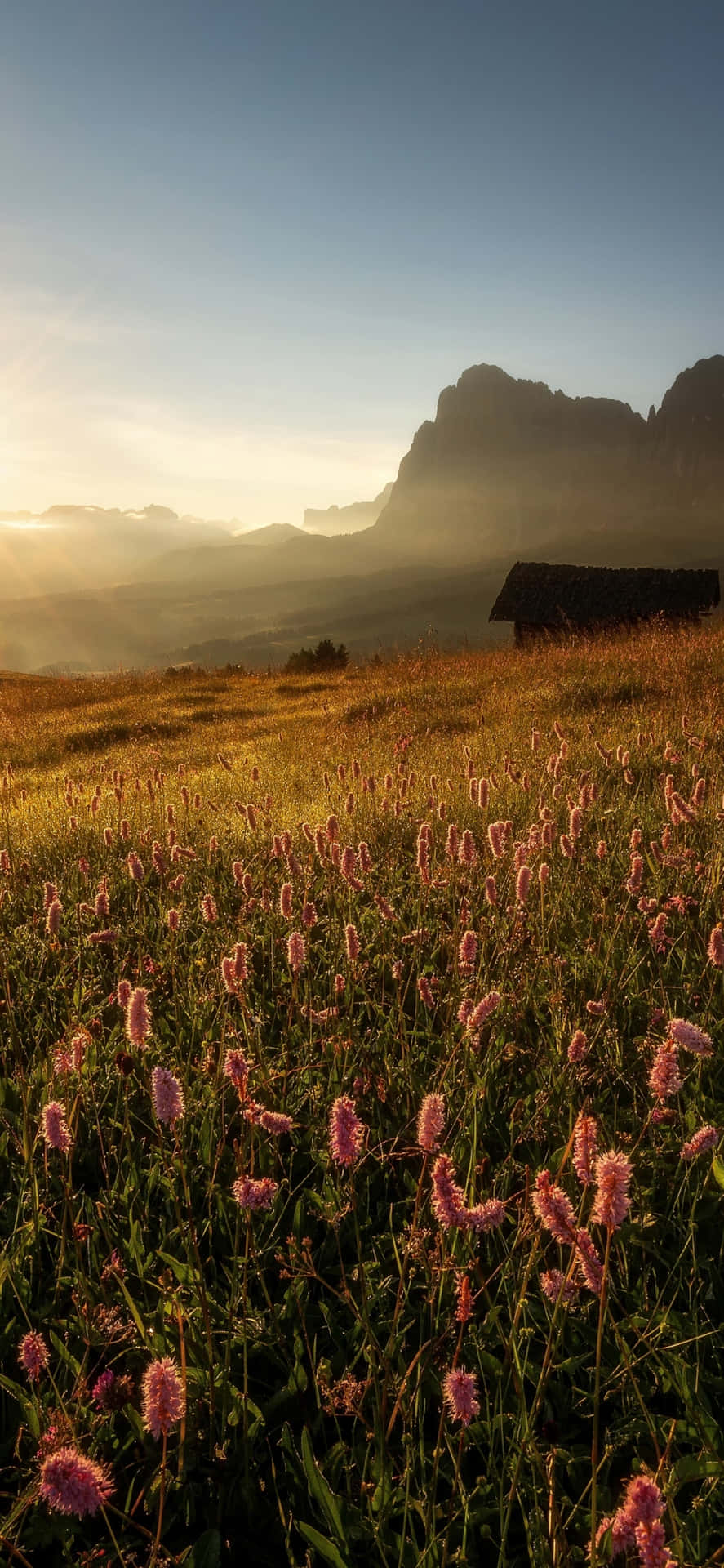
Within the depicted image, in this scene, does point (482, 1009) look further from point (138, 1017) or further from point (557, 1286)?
point (138, 1017)

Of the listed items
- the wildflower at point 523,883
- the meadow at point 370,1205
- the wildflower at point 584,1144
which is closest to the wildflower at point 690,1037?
the meadow at point 370,1205

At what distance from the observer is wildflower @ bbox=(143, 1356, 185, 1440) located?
106 cm

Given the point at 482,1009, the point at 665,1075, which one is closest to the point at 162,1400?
the point at 665,1075

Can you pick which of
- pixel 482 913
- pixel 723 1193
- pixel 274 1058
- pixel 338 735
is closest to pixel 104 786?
pixel 338 735

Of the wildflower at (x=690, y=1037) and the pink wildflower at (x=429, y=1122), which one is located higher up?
the wildflower at (x=690, y=1037)

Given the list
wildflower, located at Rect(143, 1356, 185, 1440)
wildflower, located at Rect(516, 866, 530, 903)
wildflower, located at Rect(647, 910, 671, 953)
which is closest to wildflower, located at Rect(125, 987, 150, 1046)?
wildflower, located at Rect(143, 1356, 185, 1440)

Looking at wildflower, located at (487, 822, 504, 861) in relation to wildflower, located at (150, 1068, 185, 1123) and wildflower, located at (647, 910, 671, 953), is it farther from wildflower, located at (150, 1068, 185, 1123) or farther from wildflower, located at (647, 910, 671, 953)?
wildflower, located at (150, 1068, 185, 1123)

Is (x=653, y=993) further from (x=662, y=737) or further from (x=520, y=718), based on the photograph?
(x=520, y=718)

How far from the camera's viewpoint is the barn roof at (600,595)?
3262 cm

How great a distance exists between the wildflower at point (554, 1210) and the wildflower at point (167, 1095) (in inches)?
24.7

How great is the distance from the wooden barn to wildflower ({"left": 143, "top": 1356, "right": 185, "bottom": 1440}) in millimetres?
31771

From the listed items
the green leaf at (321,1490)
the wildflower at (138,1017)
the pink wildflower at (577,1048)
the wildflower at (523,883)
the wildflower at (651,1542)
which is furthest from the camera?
the wildflower at (523,883)

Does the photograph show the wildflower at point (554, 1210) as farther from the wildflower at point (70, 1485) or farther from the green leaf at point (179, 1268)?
the green leaf at point (179, 1268)

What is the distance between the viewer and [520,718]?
10.4 metres
